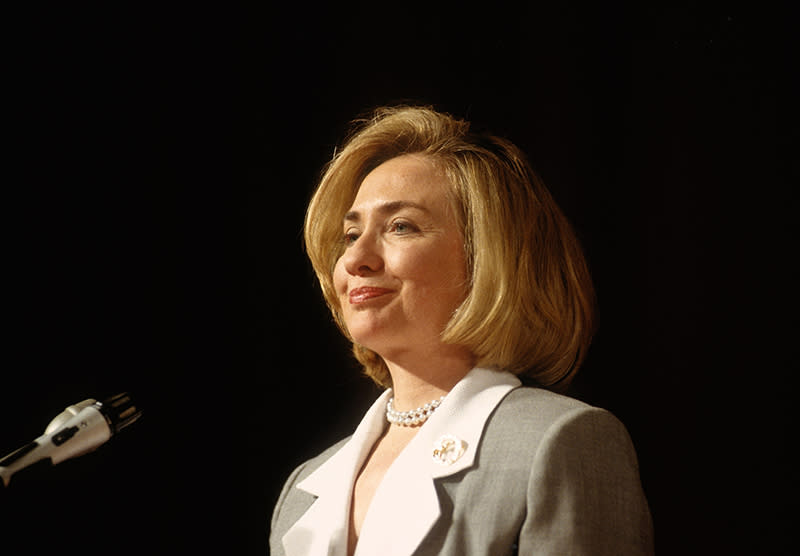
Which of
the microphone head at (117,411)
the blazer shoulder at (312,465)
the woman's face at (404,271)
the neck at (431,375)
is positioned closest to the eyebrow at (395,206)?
the woman's face at (404,271)

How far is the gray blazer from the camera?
1230 mm

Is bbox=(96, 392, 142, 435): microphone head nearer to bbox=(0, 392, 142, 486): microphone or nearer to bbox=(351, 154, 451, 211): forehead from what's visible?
bbox=(0, 392, 142, 486): microphone

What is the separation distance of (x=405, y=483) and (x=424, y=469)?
4cm

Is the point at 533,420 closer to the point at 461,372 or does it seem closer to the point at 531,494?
the point at 531,494

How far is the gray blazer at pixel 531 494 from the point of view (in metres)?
1.23

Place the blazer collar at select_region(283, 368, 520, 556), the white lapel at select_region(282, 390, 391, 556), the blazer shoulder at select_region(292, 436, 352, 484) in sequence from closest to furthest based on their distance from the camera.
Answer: the blazer collar at select_region(283, 368, 520, 556)
the white lapel at select_region(282, 390, 391, 556)
the blazer shoulder at select_region(292, 436, 352, 484)

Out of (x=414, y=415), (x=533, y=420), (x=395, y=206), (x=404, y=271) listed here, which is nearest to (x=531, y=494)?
(x=533, y=420)

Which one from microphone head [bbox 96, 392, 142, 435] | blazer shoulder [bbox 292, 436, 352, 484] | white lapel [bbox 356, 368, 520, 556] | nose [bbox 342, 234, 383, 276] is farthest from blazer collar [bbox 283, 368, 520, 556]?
microphone head [bbox 96, 392, 142, 435]

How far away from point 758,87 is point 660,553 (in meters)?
0.94

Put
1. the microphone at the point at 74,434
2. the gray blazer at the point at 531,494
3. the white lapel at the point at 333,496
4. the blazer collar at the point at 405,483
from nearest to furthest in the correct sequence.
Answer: the microphone at the point at 74,434 → the gray blazer at the point at 531,494 → the blazer collar at the point at 405,483 → the white lapel at the point at 333,496

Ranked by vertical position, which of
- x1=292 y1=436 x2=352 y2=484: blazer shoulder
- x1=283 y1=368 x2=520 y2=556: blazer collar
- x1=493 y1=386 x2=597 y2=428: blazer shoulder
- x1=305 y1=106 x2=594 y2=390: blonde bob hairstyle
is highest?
x1=305 y1=106 x2=594 y2=390: blonde bob hairstyle

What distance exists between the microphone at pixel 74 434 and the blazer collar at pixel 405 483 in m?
0.45

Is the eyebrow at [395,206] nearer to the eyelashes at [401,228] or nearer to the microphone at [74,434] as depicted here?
the eyelashes at [401,228]

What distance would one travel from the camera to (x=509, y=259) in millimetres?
1515
